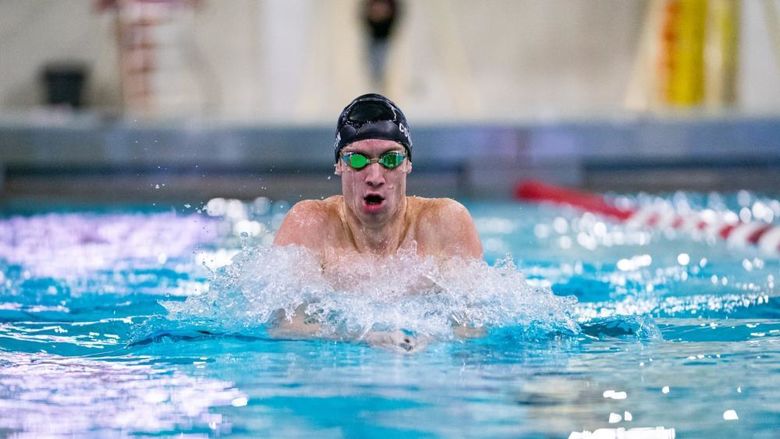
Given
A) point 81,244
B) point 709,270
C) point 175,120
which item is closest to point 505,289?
point 709,270

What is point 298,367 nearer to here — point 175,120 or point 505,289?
point 505,289

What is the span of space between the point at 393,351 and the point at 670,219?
3.91m

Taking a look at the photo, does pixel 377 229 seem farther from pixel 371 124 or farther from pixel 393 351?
pixel 393 351

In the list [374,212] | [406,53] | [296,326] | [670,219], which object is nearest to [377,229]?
[374,212]

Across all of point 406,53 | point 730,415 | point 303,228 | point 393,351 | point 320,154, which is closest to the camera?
point 730,415

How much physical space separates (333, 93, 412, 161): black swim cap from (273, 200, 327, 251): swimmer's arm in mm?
212

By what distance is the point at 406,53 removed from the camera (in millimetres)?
13016

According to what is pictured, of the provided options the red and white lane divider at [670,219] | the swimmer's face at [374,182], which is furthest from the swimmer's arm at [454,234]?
the red and white lane divider at [670,219]

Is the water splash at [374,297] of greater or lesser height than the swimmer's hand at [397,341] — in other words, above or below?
above

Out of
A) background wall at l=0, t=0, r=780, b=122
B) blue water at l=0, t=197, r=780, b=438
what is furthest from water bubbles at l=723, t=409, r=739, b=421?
background wall at l=0, t=0, r=780, b=122

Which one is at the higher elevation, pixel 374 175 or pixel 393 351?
pixel 374 175

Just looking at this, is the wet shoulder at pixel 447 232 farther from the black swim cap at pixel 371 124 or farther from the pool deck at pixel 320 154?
the pool deck at pixel 320 154

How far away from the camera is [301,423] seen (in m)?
2.55

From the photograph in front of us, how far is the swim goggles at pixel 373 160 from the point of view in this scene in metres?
3.57
